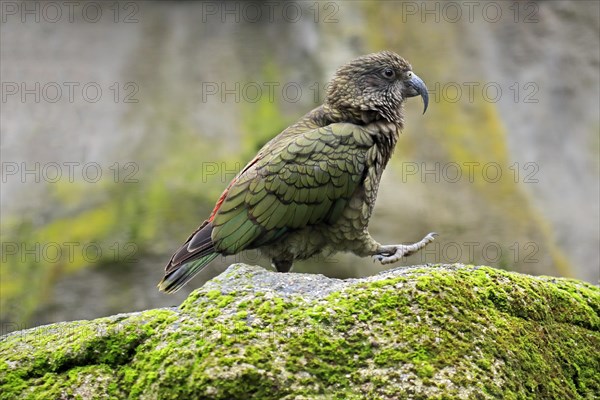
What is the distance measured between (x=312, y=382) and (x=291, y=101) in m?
7.74

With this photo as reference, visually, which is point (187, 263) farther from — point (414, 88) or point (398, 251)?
point (414, 88)

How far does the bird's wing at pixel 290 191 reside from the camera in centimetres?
476

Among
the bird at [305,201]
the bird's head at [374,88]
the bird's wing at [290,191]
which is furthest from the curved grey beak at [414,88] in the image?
the bird's wing at [290,191]

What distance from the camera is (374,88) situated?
5.30 meters

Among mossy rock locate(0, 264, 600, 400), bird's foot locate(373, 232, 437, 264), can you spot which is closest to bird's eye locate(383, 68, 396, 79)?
bird's foot locate(373, 232, 437, 264)

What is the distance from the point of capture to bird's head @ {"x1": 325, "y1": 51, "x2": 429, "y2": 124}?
5.20 m

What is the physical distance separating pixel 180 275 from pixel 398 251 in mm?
1445

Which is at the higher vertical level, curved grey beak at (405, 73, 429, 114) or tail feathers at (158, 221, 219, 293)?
curved grey beak at (405, 73, 429, 114)

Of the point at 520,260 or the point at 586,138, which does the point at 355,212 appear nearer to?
the point at 520,260

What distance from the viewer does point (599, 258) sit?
10.3 m

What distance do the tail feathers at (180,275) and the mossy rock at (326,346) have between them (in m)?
1.05

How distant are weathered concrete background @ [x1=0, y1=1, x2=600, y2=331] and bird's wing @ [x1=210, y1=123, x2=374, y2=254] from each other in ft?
16.3

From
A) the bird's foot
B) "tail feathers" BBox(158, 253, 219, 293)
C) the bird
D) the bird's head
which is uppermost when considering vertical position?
the bird's head

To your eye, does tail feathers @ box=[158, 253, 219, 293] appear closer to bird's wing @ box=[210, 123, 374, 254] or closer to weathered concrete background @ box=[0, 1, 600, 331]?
bird's wing @ box=[210, 123, 374, 254]
